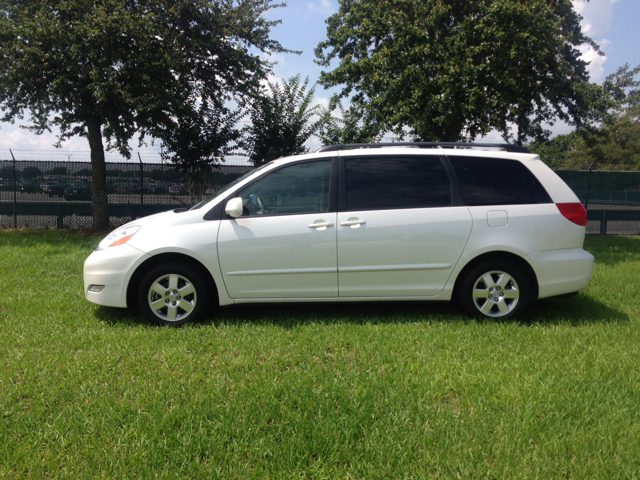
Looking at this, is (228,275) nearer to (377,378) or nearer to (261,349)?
(261,349)

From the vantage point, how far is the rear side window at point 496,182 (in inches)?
186

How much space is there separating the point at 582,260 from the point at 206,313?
12.6ft

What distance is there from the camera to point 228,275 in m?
4.52

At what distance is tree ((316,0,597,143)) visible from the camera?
34.4 feet

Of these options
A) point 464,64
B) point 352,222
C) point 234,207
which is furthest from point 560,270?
point 464,64

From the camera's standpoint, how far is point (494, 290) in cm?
468

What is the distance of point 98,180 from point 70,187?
1.22m

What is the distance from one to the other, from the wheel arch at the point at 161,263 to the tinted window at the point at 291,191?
0.69m

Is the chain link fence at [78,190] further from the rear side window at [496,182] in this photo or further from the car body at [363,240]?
the rear side window at [496,182]

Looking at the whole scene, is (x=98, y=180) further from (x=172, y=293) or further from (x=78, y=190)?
(x=172, y=293)

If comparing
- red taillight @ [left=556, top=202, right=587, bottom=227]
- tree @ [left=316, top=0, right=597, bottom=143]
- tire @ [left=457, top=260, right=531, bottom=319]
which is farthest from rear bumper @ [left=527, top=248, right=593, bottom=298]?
tree @ [left=316, top=0, right=597, bottom=143]

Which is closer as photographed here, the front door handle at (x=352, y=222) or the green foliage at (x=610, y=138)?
the front door handle at (x=352, y=222)

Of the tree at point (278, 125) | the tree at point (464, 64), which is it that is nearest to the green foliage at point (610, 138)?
the tree at point (464, 64)

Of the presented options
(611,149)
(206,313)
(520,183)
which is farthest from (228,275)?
(611,149)
